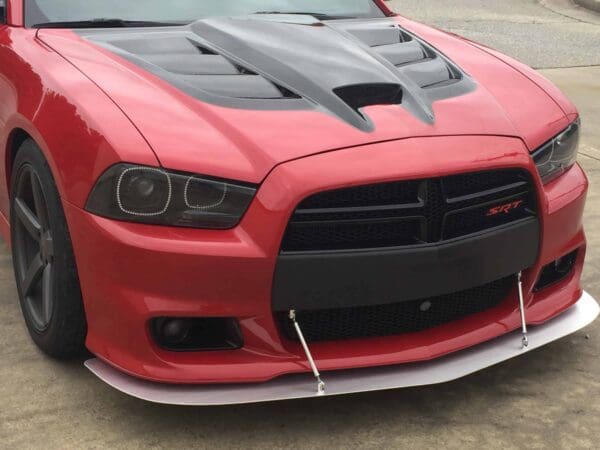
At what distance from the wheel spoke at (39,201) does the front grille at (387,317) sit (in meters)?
0.88

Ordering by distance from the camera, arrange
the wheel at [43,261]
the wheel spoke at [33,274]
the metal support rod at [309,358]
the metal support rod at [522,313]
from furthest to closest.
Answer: the wheel spoke at [33,274] < the metal support rod at [522,313] < the wheel at [43,261] < the metal support rod at [309,358]

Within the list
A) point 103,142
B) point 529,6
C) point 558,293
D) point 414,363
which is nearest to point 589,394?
point 558,293

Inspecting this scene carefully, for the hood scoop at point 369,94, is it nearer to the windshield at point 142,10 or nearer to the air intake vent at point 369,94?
the air intake vent at point 369,94

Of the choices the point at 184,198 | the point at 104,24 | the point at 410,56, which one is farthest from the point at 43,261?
the point at 410,56

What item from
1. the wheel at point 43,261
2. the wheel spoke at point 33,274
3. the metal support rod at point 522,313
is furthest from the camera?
the wheel spoke at point 33,274

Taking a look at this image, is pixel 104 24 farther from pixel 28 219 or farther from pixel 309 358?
pixel 309 358

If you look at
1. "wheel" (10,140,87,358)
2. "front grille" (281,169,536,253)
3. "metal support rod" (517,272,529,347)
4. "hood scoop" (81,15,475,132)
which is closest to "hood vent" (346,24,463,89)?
"hood scoop" (81,15,475,132)

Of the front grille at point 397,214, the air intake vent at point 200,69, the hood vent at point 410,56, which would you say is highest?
the hood vent at point 410,56

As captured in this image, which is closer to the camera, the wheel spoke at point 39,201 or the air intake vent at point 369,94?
the air intake vent at point 369,94

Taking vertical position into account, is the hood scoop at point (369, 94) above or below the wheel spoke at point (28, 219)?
above

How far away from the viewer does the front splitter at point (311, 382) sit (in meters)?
2.69

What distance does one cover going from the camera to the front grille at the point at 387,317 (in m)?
2.77

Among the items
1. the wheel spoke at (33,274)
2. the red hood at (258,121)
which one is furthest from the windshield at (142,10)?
the wheel spoke at (33,274)

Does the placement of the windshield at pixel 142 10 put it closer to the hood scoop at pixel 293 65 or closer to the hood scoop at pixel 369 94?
the hood scoop at pixel 293 65
